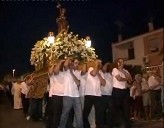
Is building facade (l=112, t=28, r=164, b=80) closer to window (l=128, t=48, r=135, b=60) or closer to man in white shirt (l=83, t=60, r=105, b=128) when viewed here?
window (l=128, t=48, r=135, b=60)

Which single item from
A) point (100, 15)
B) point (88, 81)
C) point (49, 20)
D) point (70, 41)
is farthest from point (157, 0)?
point (49, 20)

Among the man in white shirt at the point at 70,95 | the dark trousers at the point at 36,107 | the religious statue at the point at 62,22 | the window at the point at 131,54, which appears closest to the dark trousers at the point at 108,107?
the man in white shirt at the point at 70,95

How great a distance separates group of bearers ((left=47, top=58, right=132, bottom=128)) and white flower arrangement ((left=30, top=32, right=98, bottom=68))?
83cm

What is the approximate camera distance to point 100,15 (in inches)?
275

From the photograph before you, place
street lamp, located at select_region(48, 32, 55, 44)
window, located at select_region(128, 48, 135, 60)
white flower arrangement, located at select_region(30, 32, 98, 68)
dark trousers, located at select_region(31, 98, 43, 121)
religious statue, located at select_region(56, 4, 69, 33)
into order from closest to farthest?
1. window, located at select_region(128, 48, 135, 60)
2. white flower arrangement, located at select_region(30, 32, 98, 68)
3. street lamp, located at select_region(48, 32, 55, 44)
4. religious statue, located at select_region(56, 4, 69, 33)
5. dark trousers, located at select_region(31, 98, 43, 121)

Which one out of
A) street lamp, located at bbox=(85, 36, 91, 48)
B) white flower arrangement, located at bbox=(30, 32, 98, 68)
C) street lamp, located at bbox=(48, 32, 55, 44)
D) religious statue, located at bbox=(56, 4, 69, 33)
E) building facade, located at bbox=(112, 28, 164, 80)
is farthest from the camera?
religious statue, located at bbox=(56, 4, 69, 33)

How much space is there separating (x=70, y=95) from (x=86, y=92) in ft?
1.34

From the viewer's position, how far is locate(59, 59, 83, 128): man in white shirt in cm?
709

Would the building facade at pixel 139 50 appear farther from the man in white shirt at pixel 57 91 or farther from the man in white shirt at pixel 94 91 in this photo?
the man in white shirt at pixel 57 91

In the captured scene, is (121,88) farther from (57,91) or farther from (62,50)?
(62,50)

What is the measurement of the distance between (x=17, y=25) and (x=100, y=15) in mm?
4287

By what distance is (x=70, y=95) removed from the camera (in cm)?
708

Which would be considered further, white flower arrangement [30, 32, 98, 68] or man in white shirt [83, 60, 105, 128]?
white flower arrangement [30, 32, 98, 68]

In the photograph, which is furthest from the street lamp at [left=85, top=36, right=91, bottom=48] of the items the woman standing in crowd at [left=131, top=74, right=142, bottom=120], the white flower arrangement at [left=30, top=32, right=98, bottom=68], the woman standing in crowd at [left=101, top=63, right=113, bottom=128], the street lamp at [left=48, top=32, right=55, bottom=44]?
the woman standing in crowd at [left=131, top=74, right=142, bottom=120]
